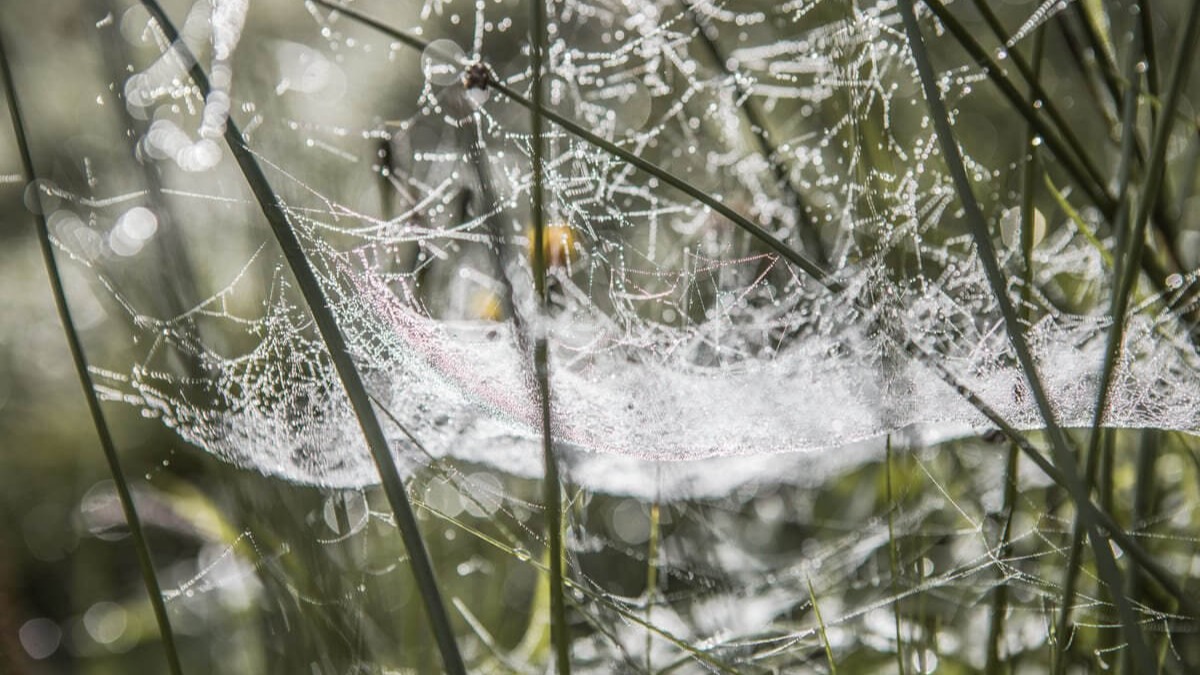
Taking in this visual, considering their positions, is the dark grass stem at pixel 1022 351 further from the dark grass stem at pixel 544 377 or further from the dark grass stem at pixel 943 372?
the dark grass stem at pixel 544 377

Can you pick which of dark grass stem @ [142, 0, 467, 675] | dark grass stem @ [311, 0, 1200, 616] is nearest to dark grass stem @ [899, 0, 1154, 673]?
dark grass stem @ [311, 0, 1200, 616]

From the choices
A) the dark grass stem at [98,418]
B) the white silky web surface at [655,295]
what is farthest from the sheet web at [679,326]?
the dark grass stem at [98,418]

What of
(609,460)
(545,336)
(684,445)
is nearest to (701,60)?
(609,460)

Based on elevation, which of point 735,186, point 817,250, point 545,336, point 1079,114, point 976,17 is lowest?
point 545,336

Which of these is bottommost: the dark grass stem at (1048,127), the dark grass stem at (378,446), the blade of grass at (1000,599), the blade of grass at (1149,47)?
the blade of grass at (1000,599)

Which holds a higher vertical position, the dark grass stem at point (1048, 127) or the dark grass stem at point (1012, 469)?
the dark grass stem at point (1048, 127)

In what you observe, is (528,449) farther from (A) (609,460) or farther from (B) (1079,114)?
(B) (1079,114)

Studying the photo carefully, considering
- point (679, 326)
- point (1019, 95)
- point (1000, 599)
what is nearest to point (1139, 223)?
point (1019, 95)
